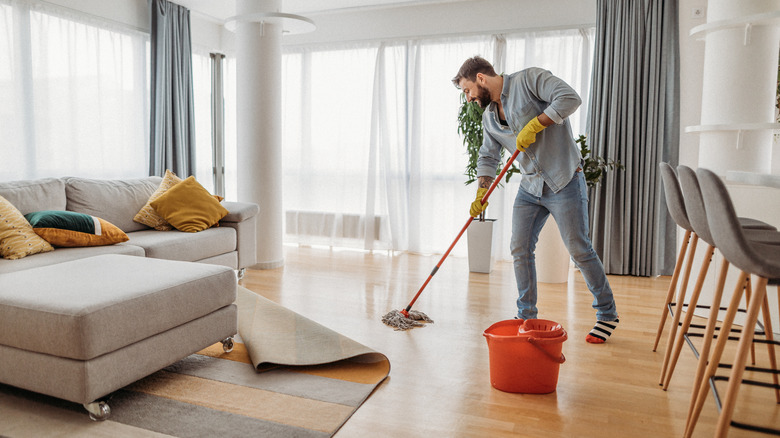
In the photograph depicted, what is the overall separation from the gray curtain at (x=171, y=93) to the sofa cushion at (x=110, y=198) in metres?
1.28

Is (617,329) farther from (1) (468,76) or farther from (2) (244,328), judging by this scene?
(2) (244,328)

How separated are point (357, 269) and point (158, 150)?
2.28 m

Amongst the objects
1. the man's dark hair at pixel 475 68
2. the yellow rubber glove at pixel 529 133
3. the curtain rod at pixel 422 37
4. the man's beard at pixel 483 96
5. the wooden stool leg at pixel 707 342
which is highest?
the curtain rod at pixel 422 37

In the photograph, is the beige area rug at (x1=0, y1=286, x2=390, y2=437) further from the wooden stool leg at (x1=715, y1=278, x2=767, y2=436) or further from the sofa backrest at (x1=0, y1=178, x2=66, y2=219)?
the sofa backrest at (x1=0, y1=178, x2=66, y2=219)

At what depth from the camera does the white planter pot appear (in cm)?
452

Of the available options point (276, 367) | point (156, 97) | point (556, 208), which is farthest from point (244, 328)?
point (156, 97)

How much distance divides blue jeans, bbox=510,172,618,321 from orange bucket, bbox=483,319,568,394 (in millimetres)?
660

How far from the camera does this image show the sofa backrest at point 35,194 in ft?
10.4

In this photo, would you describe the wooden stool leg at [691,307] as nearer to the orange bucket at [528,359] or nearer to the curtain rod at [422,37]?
the orange bucket at [528,359]

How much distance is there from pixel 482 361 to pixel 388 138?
328 centimetres

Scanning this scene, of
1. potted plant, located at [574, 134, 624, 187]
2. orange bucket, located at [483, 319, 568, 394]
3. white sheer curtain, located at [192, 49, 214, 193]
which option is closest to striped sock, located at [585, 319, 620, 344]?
orange bucket, located at [483, 319, 568, 394]

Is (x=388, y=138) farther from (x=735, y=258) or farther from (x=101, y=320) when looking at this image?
(x=735, y=258)

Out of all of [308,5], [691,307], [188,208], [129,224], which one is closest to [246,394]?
[691,307]

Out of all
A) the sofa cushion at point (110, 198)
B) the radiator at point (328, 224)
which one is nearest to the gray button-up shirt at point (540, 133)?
the sofa cushion at point (110, 198)
